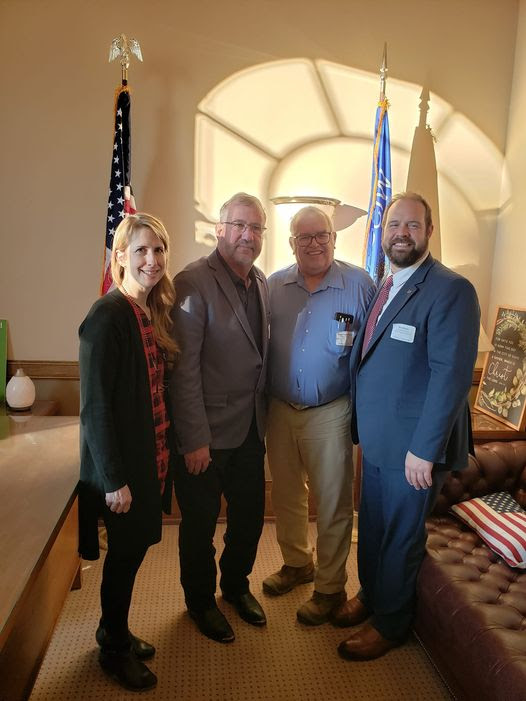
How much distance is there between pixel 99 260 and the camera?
2.86 m

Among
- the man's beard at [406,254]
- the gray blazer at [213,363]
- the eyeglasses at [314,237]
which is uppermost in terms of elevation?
the eyeglasses at [314,237]

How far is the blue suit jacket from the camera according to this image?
65.3 inches

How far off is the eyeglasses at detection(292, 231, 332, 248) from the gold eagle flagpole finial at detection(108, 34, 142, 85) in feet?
4.45

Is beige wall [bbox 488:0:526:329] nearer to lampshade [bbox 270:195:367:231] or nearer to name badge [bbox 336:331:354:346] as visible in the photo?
lampshade [bbox 270:195:367:231]

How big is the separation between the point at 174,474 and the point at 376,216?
1735 millimetres

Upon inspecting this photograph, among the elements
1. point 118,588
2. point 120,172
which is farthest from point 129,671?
point 120,172

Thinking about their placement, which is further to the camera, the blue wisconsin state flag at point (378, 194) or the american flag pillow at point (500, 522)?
the blue wisconsin state flag at point (378, 194)

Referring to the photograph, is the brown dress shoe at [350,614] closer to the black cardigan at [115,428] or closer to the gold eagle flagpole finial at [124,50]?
the black cardigan at [115,428]

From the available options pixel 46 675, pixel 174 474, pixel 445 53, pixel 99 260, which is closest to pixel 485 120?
pixel 445 53

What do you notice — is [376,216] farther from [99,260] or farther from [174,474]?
[174,474]

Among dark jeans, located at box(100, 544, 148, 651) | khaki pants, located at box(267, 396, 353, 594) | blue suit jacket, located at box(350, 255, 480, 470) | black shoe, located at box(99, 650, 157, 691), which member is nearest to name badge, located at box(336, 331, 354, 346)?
blue suit jacket, located at box(350, 255, 480, 470)

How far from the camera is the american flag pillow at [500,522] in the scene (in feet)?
6.26

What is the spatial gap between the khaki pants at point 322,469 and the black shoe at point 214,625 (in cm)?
41

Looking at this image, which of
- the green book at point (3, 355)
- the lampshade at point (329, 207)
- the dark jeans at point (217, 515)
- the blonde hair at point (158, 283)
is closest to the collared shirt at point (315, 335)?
the dark jeans at point (217, 515)
